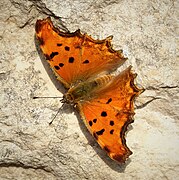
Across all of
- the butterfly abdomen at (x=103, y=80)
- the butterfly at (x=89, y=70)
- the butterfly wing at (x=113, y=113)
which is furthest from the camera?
the butterfly abdomen at (x=103, y=80)

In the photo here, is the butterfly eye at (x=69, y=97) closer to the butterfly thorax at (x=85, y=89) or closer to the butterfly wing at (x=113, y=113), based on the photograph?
the butterfly thorax at (x=85, y=89)

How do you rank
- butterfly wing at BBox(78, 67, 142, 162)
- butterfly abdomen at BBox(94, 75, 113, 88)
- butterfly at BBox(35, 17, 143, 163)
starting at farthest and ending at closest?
butterfly abdomen at BBox(94, 75, 113, 88)
butterfly at BBox(35, 17, 143, 163)
butterfly wing at BBox(78, 67, 142, 162)

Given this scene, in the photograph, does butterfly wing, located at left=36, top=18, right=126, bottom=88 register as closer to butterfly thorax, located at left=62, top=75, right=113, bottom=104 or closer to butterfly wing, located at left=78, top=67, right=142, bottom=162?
butterfly thorax, located at left=62, top=75, right=113, bottom=104

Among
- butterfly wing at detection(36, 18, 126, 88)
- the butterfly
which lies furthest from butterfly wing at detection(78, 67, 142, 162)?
butterfly wing at detection(36, 18, 126, 88)

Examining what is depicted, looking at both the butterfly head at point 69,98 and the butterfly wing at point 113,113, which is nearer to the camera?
the butterfly wing at point 113,113

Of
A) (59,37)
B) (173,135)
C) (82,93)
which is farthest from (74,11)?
(173,135)

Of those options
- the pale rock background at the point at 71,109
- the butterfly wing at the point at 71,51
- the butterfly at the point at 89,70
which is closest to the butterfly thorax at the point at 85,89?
the butterfly at the point at 89,70

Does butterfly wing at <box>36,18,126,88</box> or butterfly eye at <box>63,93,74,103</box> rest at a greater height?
butterfly wing at <box>36,18,126,88</box>

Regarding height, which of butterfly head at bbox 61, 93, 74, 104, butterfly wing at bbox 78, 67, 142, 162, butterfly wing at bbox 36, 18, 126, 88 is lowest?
butterfly wing at bbox 78, 67, 142, 162

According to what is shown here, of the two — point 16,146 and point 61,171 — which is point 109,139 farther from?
point 16,146
